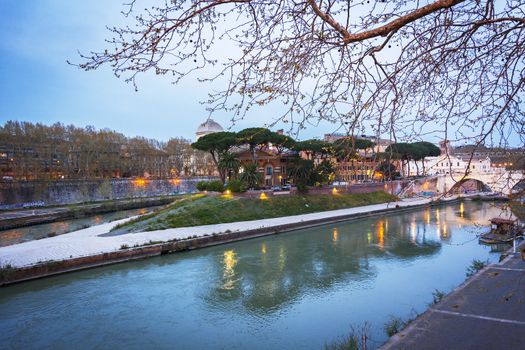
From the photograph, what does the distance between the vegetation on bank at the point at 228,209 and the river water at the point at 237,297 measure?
590cm

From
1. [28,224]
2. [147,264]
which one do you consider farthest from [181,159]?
[147,264]

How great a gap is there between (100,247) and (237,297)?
759cm

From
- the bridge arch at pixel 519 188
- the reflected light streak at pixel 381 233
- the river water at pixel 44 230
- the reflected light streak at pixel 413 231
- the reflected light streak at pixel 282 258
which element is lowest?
the reflected light streak at pixel 413 231

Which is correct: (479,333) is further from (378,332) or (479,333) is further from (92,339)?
(92,339)

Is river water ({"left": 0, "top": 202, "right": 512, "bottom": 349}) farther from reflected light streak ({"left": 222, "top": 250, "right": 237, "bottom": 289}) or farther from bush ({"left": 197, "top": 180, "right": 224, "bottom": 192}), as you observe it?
bush ({"left": 197, "top": 180, "right": 224, "bottom": 192})

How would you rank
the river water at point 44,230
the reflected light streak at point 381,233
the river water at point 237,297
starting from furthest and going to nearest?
1. the river water at point 44,230
2. the reflected light streak at point 381,233
3. the river water at point 237,297

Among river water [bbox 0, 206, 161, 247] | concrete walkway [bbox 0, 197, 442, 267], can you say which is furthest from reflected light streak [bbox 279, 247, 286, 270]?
river water [bbox 0, 206, 161, 247]

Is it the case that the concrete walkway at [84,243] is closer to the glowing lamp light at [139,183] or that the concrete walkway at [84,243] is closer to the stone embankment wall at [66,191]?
the stone embankment wall at [66,191]

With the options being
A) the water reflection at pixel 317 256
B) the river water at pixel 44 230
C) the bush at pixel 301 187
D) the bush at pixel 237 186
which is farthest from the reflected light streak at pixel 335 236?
the river water at pixel 44 230

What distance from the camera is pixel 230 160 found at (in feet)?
99.0

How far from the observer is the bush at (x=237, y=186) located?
2633 cm

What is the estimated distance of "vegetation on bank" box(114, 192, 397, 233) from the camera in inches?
838

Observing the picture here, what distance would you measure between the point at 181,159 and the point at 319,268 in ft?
176

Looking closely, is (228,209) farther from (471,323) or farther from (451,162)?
(451,162)
